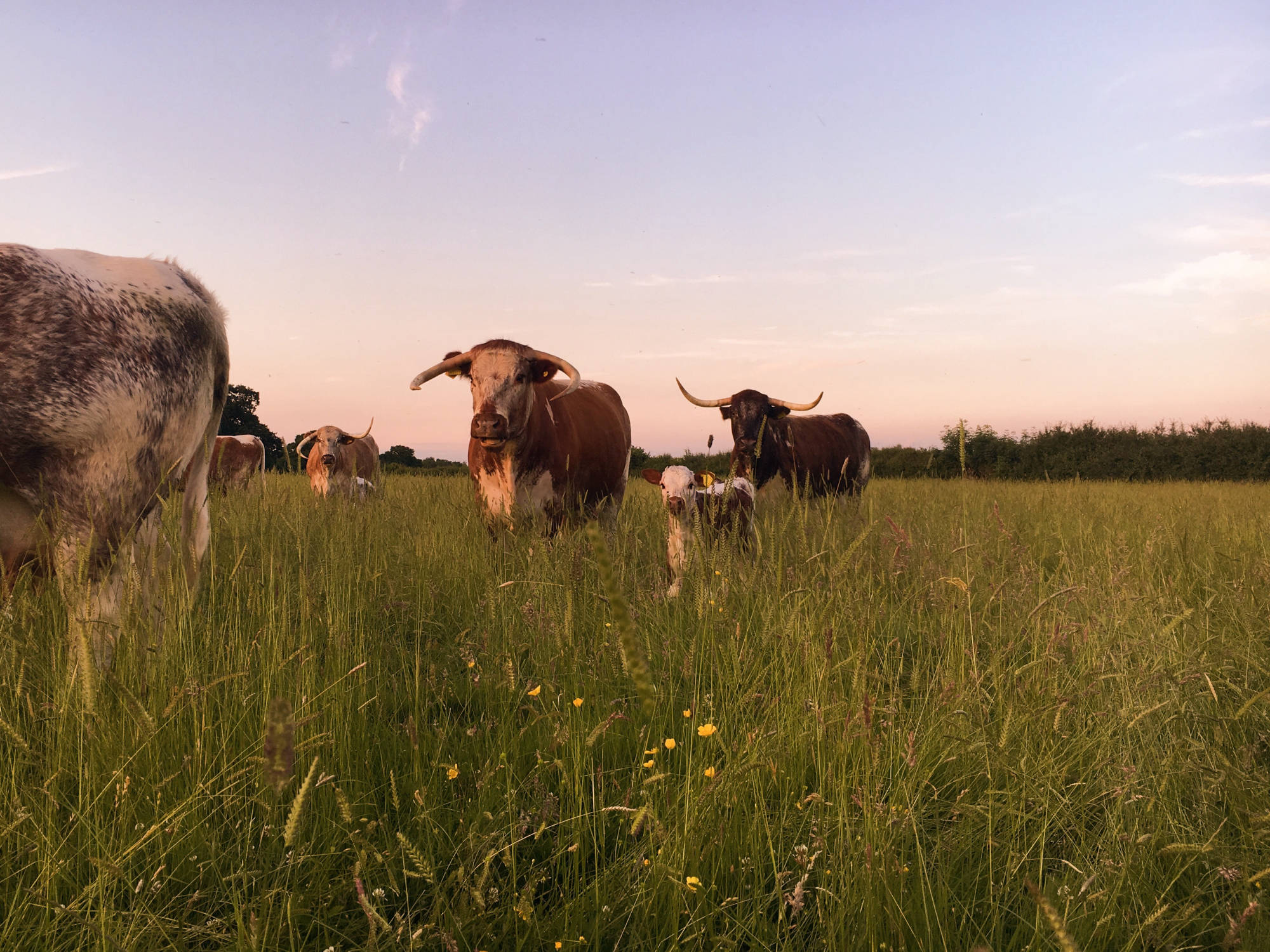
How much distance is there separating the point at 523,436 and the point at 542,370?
624 millimetres

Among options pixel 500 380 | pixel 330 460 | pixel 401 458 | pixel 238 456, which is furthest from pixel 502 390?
pixel 401 458

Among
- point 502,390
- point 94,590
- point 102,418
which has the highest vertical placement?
point 502,390

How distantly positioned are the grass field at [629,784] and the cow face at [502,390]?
6.40 feet

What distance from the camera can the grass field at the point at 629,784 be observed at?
5.16 feet

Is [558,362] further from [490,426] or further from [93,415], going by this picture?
[93,415]

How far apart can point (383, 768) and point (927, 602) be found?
2894 mm

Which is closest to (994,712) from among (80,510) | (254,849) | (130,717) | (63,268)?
(254,849)

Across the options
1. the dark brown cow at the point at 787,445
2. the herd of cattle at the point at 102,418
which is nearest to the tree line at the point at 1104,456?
the dark brown cow at the point at 787,445

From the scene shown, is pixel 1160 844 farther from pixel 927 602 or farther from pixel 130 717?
pixel 130 717

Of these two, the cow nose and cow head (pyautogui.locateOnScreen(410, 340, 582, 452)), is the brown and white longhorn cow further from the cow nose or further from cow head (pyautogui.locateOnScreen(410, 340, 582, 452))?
the cow nose

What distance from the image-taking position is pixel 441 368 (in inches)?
242

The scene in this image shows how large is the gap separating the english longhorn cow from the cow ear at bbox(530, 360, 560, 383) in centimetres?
333

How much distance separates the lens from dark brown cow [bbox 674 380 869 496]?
9211 millimetres

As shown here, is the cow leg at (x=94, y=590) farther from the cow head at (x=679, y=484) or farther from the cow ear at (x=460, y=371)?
the cow head at (x=679, y=484)
